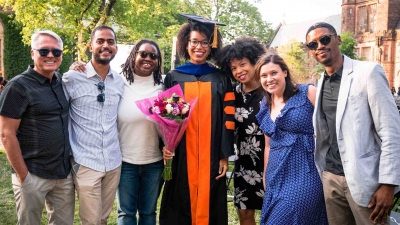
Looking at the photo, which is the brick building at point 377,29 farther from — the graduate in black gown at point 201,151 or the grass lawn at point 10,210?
the graduate in black gown at point 201,151

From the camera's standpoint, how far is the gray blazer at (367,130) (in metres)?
2.67

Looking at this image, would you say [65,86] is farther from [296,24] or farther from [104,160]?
[296,24]

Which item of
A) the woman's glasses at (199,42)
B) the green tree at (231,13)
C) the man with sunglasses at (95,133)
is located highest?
the green tree at (231,13)

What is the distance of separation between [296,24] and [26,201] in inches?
2507

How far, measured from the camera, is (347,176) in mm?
2857

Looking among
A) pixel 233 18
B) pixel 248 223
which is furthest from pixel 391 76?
pixel 248 223

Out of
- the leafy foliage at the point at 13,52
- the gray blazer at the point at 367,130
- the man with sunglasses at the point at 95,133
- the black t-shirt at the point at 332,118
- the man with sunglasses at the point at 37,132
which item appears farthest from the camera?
the leafy foliage at the point at 13,52

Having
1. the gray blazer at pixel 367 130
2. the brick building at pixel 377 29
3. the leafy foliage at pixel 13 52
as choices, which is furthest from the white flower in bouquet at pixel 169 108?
the brick building at pixel 377 29

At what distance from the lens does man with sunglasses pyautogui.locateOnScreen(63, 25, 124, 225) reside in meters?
3.47

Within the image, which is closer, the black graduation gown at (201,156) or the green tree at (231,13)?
the black graduation gown at (201,156)

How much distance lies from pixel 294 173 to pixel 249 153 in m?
0.81

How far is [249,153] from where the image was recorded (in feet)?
13.0

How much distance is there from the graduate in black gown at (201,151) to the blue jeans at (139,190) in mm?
121

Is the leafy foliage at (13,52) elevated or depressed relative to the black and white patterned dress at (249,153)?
elevated
